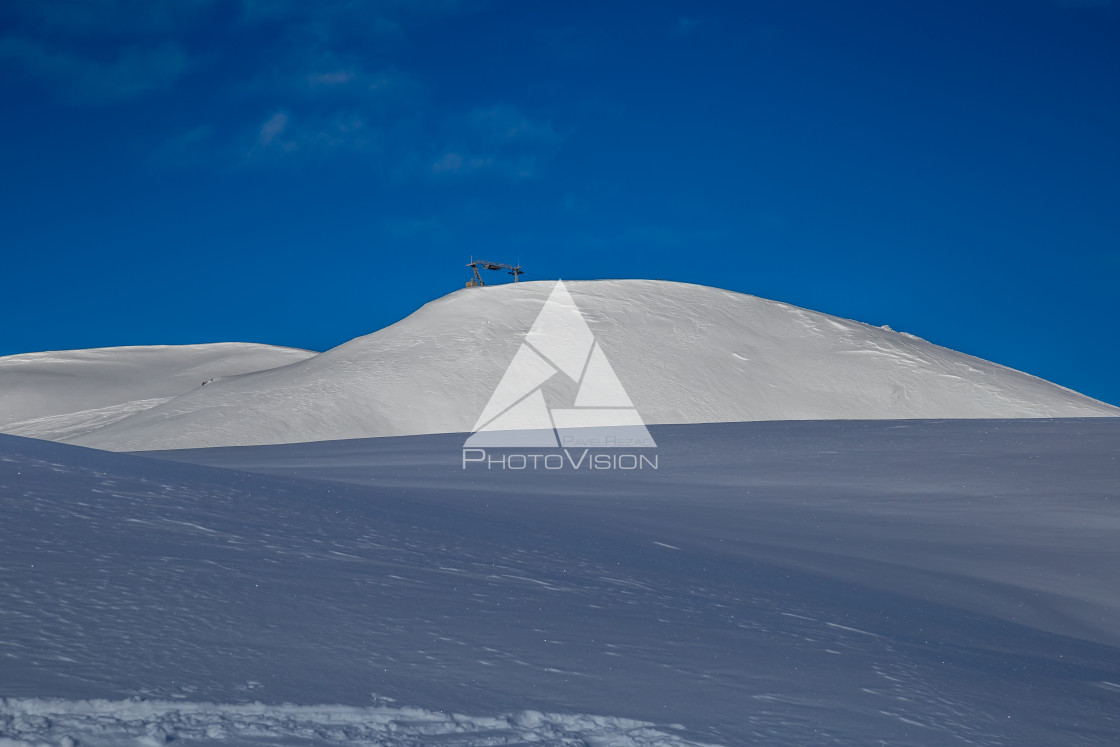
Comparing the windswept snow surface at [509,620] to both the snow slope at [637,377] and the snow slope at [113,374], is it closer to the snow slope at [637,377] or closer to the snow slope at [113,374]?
the snow slope at [637,377]

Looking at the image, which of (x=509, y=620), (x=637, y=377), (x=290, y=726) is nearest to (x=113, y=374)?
(x=637, y=377)

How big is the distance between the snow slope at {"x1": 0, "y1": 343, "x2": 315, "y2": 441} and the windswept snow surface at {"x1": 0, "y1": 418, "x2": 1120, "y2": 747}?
33.3 meters

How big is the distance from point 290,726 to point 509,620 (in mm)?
1502

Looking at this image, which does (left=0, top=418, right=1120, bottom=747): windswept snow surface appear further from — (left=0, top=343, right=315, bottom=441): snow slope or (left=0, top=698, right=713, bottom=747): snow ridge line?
(left=0, top=343, right=315, bottom=441): snow slope

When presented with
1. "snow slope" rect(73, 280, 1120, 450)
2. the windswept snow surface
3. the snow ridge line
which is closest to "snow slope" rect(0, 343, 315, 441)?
"snow slope" rect(73, 280, 1120, 450)

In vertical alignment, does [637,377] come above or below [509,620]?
above

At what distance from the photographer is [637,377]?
3081 cm

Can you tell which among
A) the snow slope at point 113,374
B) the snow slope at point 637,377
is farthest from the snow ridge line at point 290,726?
the snow slope at point 113,374

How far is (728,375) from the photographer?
31688mm

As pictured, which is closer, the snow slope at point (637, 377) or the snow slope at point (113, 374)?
the snow slope at point (637, 377)

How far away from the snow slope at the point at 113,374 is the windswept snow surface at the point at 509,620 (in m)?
33.3

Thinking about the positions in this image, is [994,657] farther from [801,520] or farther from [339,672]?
[801,520]

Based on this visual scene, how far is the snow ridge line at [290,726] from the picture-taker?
2371 mm

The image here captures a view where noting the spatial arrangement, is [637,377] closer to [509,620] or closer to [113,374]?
[509,620]
